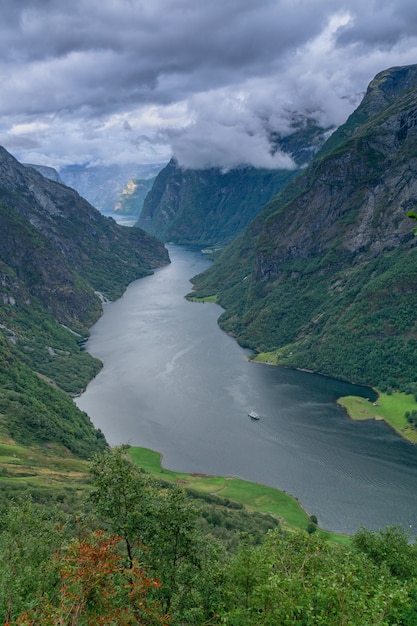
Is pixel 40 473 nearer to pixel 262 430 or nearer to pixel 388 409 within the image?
pixel 262 430

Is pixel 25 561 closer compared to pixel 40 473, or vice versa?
pixel 25 561

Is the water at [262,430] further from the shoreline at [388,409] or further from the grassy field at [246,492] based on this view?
the grassy field at [246,492]

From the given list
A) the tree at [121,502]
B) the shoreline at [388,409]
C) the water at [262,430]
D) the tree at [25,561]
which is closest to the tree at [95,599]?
the tree at [25,561]

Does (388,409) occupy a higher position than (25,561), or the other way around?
(388,409)

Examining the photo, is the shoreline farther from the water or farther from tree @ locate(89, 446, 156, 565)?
tree @ locate(89, 446, 156, 565)

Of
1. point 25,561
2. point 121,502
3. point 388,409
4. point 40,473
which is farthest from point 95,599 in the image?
point 388,409

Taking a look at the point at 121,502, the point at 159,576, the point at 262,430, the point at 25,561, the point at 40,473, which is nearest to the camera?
the point at 159,576
